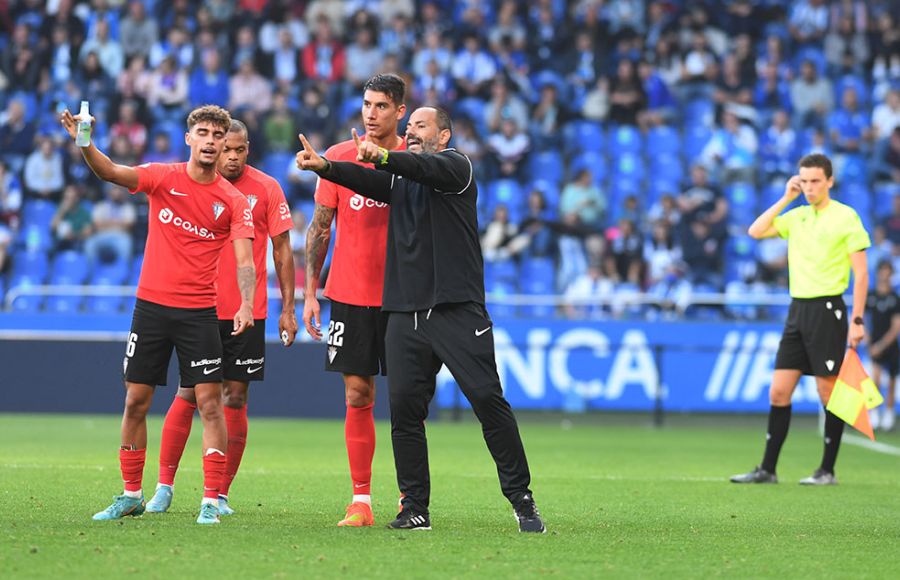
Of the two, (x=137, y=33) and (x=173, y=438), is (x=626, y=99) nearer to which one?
(x=137, y=33)

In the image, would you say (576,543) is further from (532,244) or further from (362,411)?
(532,244)

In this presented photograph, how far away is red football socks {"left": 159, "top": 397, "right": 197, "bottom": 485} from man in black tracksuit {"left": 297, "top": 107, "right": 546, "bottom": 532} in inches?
51.2

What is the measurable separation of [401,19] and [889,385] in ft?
34.8

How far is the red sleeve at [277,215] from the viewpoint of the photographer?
8.15 m

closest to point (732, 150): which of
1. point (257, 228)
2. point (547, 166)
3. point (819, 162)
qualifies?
point (547, 166)

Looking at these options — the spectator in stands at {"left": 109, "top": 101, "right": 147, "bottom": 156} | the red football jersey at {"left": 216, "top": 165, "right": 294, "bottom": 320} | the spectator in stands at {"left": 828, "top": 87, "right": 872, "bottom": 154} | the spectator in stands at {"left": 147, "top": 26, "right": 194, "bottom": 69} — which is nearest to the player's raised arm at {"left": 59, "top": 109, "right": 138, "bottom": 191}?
the red football jersey at {"left": 216, "top": 165, "right": 294, "bottom": 320}

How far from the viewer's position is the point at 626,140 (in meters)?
22.9

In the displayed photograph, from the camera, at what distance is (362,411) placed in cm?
765

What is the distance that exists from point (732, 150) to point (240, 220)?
52.5 ft

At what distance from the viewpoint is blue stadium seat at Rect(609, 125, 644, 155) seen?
22.8m

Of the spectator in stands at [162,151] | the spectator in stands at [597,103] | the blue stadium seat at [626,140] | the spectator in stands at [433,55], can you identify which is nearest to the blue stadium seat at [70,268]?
the spectator in stands at [162,151]

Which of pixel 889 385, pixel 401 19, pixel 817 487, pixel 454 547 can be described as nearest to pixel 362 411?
pixel 454 547

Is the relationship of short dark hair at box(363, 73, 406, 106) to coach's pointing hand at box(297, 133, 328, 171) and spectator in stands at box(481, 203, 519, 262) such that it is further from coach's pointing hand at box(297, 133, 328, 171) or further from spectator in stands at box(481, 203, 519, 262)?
spectator in stands at box(481, 203, 519, 262)

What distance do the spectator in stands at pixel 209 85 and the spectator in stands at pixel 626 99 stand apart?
6.36 meters
